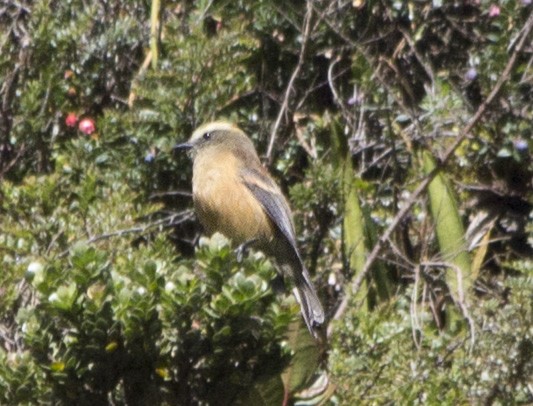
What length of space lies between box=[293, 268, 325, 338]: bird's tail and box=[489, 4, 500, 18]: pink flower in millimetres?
2237

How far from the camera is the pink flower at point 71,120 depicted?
6.82 meters

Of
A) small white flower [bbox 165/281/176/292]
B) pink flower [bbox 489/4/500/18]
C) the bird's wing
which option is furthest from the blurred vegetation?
small white flower [bbox 165/281/176/292]

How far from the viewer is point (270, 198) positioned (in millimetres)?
6074

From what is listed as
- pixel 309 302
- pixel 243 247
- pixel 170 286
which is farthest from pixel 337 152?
pixel 170 286

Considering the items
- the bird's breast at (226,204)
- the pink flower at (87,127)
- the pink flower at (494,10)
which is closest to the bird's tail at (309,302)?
the bird's breast at (226,204)

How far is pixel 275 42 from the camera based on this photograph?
22.9ft

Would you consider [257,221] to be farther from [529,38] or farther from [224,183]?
[529,38]

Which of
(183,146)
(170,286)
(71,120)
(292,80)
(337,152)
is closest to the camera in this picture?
(170,286)

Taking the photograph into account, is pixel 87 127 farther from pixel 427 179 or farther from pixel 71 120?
pixel 427 179

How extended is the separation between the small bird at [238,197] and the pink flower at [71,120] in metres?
0.86

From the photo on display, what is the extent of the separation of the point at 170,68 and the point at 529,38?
2.13 m

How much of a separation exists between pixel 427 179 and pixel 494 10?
1.40 metres

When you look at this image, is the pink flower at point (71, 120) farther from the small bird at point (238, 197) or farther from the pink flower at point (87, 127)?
the small bird at point (238, 197)

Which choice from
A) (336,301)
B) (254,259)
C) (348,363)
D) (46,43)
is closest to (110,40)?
(46,43)
